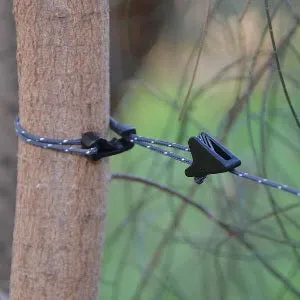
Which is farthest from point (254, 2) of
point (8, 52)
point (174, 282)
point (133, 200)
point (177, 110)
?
point (174, 282)

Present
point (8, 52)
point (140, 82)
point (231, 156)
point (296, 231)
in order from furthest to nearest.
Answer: point (140, 82) < point (296, 231) < point (8, 52) < point (231, 156)

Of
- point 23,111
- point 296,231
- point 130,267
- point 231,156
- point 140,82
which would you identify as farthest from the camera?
point 130,267

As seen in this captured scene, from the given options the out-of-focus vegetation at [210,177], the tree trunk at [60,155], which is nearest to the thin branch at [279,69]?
the out-of-focus vegetation at [210,177]

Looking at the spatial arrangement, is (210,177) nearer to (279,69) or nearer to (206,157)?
(279,69)

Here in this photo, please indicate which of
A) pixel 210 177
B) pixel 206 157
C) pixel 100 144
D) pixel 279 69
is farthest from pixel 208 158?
pixel 210 177

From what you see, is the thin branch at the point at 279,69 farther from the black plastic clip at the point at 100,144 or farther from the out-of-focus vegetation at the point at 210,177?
the black plastic clip at the point at 100,144

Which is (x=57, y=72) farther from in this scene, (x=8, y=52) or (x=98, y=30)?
(x=8, y=52)
